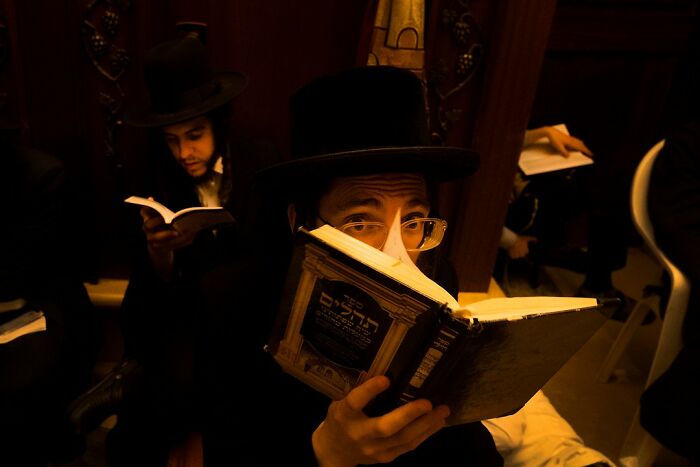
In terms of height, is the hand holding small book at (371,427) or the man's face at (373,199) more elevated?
the man's face at (373,199)

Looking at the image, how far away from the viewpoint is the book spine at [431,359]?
595 millimetres

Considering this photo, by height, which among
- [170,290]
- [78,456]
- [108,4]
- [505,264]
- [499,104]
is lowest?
[78,456]

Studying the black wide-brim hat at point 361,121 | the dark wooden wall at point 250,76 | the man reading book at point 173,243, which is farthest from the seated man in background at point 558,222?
the black wide-brim hat at point 361,121

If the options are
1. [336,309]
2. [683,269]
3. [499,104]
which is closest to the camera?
[336,309]

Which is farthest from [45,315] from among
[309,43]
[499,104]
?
[499,104]

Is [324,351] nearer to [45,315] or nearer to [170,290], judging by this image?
[170,290]

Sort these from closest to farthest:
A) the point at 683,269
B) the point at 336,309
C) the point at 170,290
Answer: the point at 336,309 → the point at 170,290 → the point at 683,269

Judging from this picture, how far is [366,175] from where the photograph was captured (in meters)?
0.94

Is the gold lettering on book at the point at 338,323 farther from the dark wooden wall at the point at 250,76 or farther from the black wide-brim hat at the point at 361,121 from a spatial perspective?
the dark wooden wall at the point at 250,76

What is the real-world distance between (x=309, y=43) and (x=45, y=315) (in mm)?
1334

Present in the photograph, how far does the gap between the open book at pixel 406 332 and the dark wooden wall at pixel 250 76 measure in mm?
1286

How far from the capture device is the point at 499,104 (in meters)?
1.86

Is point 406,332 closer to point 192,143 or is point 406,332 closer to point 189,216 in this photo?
point 189,216

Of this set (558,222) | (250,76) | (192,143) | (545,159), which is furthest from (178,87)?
(558,222)
